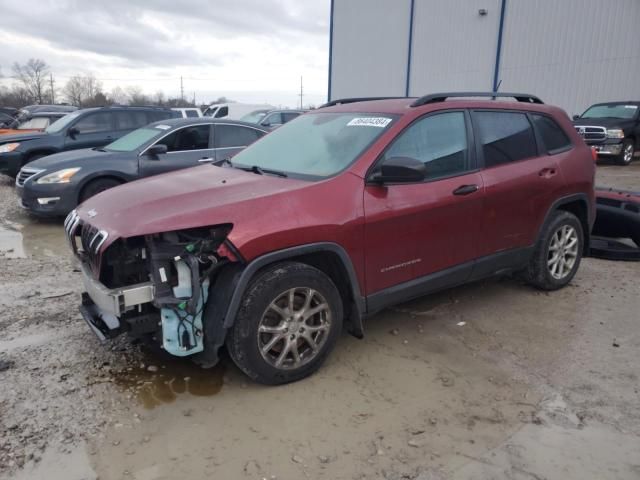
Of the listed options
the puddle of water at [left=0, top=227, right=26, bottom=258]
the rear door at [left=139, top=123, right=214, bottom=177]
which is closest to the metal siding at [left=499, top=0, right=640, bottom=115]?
the rear door at [left=139, top=123, right=214, bottom=177]

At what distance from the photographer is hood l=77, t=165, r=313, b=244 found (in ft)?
9.40

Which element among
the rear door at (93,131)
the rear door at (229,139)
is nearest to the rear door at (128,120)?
the rear door at (93,131)

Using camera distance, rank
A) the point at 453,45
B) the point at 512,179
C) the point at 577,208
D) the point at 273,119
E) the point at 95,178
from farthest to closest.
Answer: the point at 453,45 → the point at 273,119 → the point at 95,178 → the point at 577,208 → the point at 512,179

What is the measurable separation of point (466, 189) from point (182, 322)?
230 centimetres

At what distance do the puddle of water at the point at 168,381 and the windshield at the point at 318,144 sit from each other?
1511 mm

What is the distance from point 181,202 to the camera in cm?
304

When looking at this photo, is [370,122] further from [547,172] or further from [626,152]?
[626,152]

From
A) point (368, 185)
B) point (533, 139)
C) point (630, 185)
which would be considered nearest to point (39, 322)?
point (368, 185)

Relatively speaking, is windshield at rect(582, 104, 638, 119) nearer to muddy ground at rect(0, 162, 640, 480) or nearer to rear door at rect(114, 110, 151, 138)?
muddy ground at rect(0, 162, 640, 480)

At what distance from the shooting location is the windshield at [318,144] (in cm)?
353

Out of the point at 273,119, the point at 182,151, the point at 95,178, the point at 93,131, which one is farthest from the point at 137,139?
the point at 273,119

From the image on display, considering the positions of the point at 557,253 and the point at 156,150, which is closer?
Result: the point at 557,253

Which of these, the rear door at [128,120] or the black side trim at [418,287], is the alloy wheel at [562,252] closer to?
the black side trim at [418,287]

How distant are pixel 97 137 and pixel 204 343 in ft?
28.4
